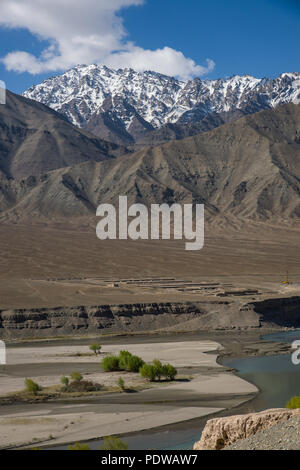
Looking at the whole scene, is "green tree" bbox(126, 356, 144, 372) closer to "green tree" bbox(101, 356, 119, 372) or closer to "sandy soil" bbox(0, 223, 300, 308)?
"green tree" bbox(101, 356, 119, 372)

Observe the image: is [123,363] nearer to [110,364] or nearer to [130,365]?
[130,365]

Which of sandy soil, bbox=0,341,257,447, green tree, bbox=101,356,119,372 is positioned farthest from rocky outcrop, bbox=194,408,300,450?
green tree, bbox=101,356,119,372

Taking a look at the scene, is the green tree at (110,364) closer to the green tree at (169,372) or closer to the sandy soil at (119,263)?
the green tree at (169,372)

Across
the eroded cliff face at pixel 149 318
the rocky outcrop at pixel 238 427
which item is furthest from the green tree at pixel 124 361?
the rocky outcrop at pixel 238 427

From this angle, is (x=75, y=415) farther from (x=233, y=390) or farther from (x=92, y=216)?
(x=92, y=216)

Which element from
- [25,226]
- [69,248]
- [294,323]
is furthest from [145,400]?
[25,226]

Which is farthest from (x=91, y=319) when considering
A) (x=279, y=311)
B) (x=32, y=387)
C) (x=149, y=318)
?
(x=32, y=387)
